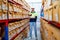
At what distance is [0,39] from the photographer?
290 cm

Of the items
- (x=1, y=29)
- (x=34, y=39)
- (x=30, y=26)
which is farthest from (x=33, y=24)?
(x=1, y=29)

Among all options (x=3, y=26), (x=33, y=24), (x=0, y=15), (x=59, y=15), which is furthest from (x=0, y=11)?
(x=33, y=24)

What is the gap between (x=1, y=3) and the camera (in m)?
2.75

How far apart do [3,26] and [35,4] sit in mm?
11507

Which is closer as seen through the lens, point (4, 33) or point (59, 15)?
point (59, 15)

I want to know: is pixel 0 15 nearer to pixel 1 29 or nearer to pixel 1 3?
pixel 1 3

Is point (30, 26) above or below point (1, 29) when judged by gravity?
below

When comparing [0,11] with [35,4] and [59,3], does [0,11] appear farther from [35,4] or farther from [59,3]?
[35,4]

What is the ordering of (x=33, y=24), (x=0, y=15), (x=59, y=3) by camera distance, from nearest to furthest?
(x=59, y=3) < (x=0, y=15) < (x=33, y=24)

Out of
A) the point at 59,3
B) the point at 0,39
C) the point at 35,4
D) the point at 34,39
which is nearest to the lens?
the point at 59,3

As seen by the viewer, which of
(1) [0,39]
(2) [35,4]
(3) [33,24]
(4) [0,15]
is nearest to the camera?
(4) [0,15]

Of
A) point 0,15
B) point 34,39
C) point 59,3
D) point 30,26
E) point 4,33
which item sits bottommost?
point 34,39

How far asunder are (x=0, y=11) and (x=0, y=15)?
0.30 ft

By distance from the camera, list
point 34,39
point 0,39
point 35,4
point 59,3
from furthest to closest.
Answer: point 35,4 < point 34,39 < point 0,39 < point 59,3
